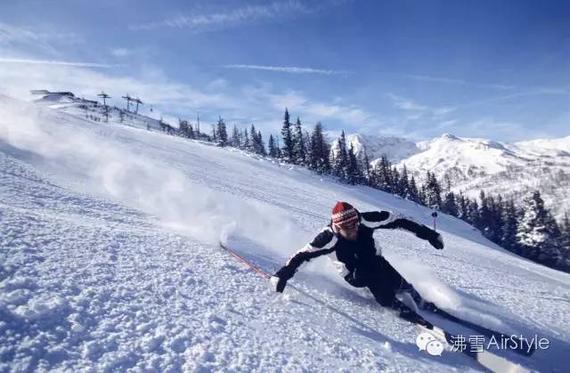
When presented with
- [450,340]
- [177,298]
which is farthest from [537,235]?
[177,298]

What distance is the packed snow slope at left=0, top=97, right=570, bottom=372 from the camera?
160 inches

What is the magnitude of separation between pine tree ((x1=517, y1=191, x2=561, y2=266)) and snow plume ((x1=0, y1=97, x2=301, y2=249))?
57.9 m

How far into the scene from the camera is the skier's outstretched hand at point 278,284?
6500mm

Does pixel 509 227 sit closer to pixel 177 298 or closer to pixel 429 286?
pixel 429 286

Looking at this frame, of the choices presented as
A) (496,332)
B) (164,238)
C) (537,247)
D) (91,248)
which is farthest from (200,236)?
(537,247)

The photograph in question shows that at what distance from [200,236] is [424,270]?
6148mm

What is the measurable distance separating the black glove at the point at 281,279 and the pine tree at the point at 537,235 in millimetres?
62426

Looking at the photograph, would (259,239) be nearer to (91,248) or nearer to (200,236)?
(200,236)

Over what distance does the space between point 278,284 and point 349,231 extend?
151 cm

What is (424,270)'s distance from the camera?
10828 millimetres

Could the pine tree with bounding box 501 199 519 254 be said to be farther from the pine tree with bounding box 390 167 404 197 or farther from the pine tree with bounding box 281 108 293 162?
the pine tree with bounding box 281 108 293 162

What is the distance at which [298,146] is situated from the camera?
81062mm

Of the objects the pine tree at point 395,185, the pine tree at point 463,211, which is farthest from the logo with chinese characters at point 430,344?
the pine tree at point 463,211

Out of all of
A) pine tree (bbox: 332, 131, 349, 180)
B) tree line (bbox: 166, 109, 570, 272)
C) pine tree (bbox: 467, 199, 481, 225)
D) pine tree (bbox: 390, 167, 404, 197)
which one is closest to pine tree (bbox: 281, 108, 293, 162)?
tree line (bbox: 166, 109, 570, 272)
